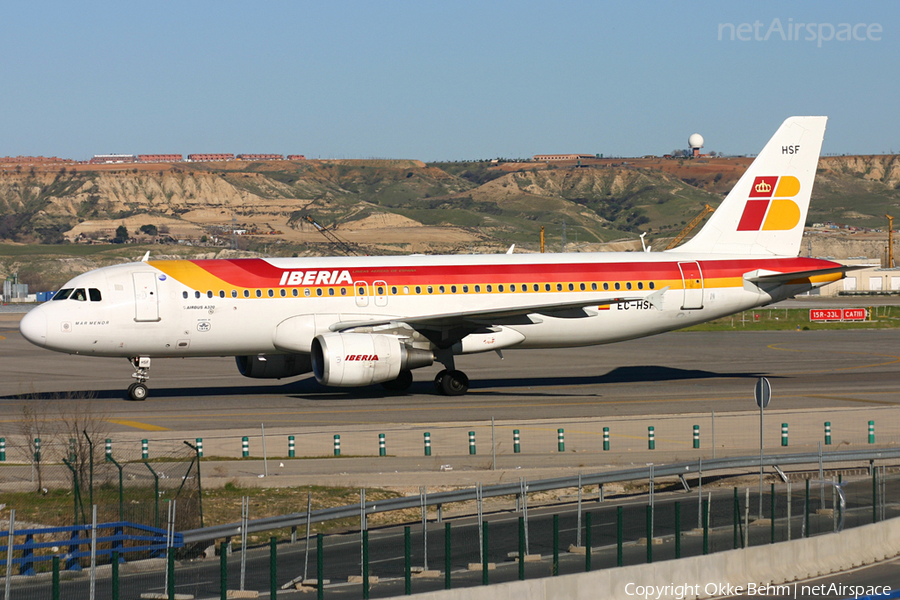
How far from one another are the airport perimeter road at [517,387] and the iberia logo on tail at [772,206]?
6.53 m

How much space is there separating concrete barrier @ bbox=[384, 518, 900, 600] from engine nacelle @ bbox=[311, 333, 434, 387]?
19233 mm

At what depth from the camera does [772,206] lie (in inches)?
1681

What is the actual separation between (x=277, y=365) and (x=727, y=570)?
24628 millimetres

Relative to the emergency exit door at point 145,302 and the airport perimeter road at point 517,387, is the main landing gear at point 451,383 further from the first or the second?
the emergency exit door at point 145,302

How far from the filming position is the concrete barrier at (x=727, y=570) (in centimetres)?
1545

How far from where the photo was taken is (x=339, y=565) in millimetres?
17125

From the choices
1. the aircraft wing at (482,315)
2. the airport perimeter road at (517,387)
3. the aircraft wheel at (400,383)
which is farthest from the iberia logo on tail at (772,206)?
the aircraft wheel at (400,383)

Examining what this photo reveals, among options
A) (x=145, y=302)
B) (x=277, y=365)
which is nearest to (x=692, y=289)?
(x=277, y=365)

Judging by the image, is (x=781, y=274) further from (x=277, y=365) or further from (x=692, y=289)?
(x=277, y=365)

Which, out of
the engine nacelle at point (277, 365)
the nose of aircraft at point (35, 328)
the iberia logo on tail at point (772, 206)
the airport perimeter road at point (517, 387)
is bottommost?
the airport perimeter road at point (517, 387)

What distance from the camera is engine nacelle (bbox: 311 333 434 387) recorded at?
34.8m

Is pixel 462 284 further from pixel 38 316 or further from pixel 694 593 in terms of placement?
pixel 694 593

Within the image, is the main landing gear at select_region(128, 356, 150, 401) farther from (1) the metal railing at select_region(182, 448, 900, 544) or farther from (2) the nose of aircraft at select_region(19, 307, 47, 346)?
(1) the metal railing at select_region(182, 448, 900, 544)

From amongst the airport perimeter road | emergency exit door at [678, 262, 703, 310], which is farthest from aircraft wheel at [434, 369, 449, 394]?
emergency exit door at [678, 262, 703, 310]
